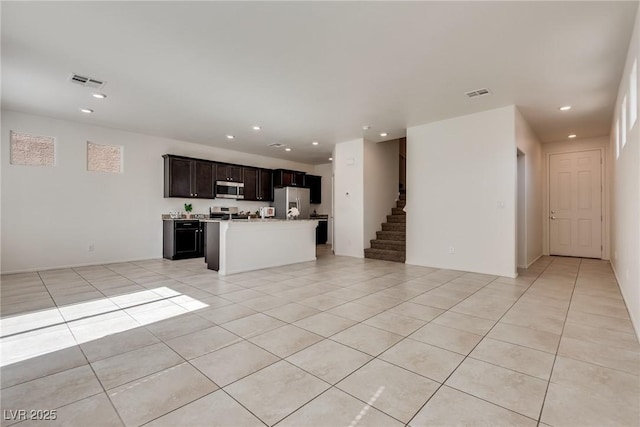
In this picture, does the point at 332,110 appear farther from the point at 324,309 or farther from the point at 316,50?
the point at 324,309

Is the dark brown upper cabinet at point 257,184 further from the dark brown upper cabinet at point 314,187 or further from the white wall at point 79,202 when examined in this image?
the white wall at point 79,202

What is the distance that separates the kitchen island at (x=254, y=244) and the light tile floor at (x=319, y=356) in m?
1.11

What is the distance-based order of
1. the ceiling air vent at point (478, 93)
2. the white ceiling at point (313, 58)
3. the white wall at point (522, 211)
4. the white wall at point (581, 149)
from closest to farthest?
the white ceiling at point (313, 58) < the ceiling air vent at point (478, 93) < the white wall at point (522, 211) < the white wall at point (581, 149)

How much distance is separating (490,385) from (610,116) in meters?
6.03

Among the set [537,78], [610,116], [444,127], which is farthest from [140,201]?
[610,116]

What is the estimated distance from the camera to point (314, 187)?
10.0 m

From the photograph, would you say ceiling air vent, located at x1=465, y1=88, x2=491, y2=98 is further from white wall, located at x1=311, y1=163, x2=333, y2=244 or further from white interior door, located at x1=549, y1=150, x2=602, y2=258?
white wall, located at x1=311, y1=163, x2=333, y2=244

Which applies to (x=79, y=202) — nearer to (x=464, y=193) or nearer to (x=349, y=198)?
Result: (x=349, y=198)

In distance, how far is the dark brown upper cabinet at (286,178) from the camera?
29.5ft

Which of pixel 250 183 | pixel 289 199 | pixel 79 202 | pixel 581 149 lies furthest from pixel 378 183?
pixel 79 202

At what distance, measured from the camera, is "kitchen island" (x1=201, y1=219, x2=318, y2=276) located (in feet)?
16.8

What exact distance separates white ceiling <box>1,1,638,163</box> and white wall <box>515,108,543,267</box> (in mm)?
391

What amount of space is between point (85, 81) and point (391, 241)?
6240mm

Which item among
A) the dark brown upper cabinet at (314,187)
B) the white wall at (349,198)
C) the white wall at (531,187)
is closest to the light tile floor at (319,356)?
the white wall at (531,187)
